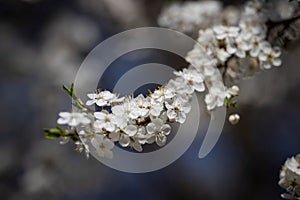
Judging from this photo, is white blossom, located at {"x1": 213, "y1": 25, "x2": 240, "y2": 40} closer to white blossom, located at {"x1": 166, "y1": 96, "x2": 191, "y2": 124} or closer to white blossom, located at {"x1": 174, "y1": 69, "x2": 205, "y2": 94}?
white blossom, located at {"x1": 174, "y1": 69, "x2": 205, "y2": 94}

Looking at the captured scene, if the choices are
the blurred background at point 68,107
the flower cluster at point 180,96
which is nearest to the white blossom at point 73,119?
the flower cluster at point 180,96

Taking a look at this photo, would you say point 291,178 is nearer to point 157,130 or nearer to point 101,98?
point 157,130

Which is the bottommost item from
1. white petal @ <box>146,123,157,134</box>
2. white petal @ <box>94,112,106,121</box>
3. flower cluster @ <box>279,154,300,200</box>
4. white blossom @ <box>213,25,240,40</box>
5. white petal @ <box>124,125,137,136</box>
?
flower cluster @ <box>279,154,300,200</box>

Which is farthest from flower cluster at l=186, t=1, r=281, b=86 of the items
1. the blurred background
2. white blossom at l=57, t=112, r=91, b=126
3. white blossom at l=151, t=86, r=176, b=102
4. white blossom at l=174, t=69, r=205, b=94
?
the blurred background

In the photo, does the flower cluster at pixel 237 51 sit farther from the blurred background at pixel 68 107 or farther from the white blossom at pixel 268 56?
the blurred background at pixel 68 107

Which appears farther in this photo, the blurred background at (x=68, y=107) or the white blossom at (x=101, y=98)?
the blurred background at (x=68, y=107)

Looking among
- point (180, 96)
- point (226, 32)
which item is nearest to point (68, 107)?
point (226, 32)
